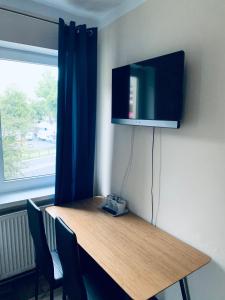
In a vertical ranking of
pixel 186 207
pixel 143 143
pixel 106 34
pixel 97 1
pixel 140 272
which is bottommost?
pixel 140 272

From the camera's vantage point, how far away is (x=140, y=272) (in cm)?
125

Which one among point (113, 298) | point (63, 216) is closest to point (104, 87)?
point (63, 216)

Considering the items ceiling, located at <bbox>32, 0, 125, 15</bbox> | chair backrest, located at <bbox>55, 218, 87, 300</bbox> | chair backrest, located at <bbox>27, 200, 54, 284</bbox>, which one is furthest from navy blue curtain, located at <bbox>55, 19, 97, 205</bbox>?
chair backrest, located at <bbox>55, 218, 87, 300</bbox>

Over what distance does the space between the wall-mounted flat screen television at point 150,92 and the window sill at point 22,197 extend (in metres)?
0.99

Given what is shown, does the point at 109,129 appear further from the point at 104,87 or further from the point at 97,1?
the point at 97,1

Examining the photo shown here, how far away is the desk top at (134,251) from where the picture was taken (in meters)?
1.19

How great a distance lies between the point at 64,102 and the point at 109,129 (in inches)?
18.9

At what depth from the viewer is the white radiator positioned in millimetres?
2005

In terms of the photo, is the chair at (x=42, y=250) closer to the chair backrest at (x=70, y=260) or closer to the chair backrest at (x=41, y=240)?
the chair backrest at (x=41, y=240)

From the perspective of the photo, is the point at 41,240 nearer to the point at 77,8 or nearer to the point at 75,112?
the point at 75,112

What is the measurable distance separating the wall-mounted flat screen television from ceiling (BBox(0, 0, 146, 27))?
54 centimetres

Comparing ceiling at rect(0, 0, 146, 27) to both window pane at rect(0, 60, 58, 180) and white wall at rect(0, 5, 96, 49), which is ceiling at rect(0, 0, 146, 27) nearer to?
white wall at rect(0, 5, 96, 49)

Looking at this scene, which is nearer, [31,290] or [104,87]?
[31,290]

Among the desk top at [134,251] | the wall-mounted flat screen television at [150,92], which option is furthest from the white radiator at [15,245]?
the wall-mounted flat screen television at [150,92]
